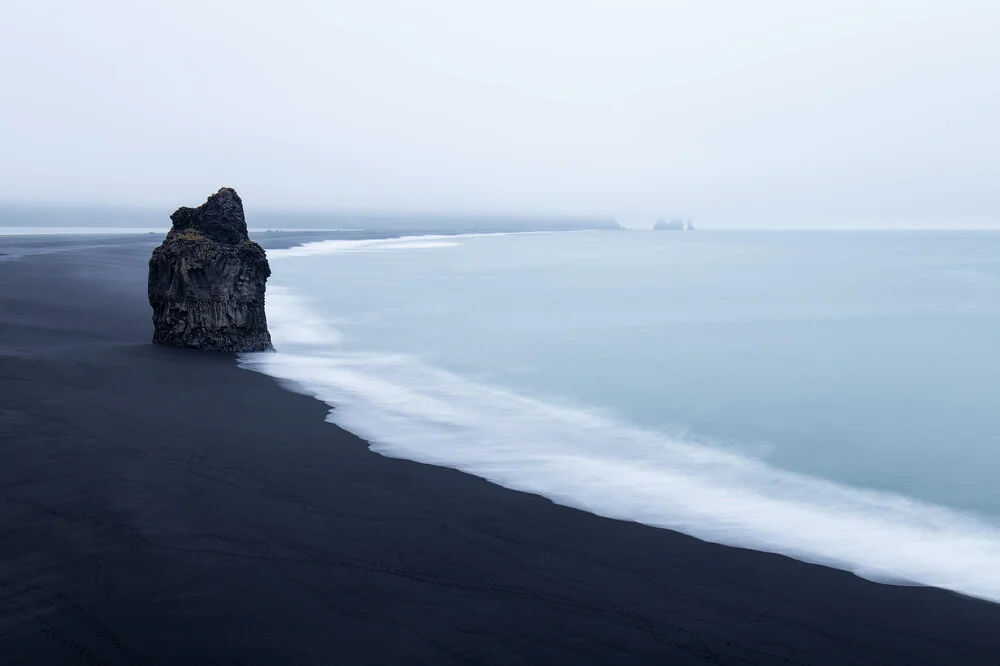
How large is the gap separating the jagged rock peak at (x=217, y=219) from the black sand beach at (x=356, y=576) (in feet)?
18.7

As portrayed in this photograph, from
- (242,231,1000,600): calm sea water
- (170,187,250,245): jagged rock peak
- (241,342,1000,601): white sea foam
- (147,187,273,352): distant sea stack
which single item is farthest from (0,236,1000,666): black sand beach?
(170,187,250,245): jagged rock peak

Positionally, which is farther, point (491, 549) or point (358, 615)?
point (491, 549)

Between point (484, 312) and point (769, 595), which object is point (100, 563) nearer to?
point (769, 595)

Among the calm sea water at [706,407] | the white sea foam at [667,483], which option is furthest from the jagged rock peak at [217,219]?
the white sea foam at [667,483]

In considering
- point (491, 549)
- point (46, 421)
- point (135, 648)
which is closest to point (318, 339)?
point (46, 421)

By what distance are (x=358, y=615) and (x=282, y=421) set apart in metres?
4.46

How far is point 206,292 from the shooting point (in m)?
12.2

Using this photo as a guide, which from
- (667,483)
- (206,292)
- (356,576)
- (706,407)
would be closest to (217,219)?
(206,292)

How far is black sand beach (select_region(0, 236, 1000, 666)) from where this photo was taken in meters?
4.17

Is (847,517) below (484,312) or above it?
below

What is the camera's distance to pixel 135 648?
3941 millimetres

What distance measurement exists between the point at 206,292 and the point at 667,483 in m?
7.91

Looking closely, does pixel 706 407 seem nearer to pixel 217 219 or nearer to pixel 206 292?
pixel 206 292

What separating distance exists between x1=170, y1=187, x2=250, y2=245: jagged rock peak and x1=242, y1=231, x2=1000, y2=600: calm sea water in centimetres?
221
